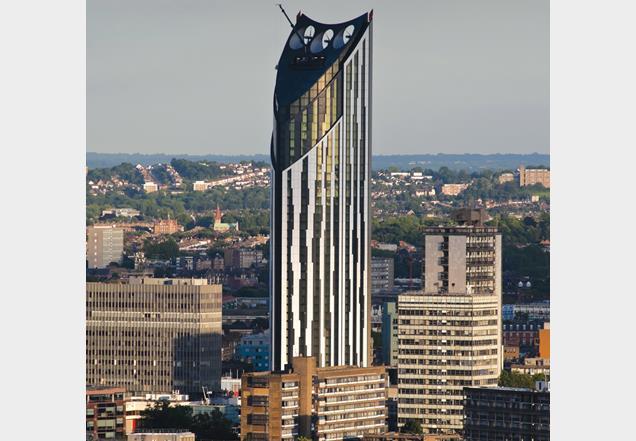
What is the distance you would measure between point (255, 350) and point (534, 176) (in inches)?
200

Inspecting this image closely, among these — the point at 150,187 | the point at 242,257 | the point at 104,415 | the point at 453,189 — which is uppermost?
the point at 150,187

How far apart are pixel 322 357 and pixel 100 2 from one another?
223 inches

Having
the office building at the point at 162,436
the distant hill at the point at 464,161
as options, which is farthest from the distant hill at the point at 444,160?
the office building at the point at 162,436

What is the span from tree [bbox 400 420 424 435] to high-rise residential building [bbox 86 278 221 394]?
18.0 feet

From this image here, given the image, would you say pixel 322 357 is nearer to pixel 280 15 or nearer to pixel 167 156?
pixel 280 15

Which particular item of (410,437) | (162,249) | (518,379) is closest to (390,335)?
(518,379)

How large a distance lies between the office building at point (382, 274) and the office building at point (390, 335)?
3289 mm

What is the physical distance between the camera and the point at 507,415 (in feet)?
68.0

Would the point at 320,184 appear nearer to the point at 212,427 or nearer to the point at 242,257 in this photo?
the point at 212,427

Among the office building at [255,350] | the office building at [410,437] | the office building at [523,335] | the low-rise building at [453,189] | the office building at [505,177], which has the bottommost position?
the office building at [410,437]

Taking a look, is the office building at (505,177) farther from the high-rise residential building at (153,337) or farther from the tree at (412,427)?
the tree at (412,427)

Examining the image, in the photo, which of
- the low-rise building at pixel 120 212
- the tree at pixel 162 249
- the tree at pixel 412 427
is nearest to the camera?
the tree at pixel 412 427

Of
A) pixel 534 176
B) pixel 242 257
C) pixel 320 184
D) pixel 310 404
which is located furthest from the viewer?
pixel 242 257

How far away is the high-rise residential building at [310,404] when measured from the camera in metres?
22.0
